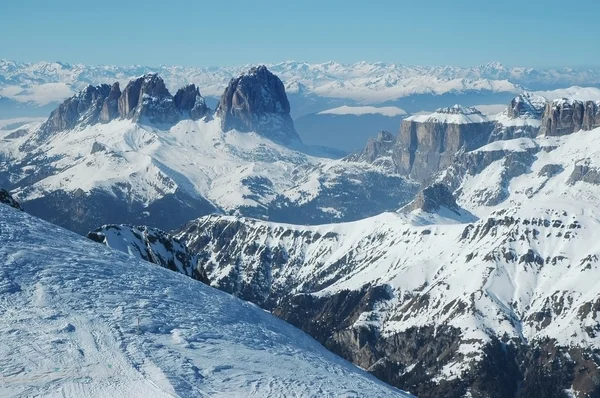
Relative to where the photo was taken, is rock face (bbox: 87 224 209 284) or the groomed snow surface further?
rock face (bbox: 87 224 209 284)

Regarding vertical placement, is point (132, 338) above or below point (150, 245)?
above

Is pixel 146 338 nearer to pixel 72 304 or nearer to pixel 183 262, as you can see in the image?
pixel 72 304

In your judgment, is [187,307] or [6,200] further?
[6,200]

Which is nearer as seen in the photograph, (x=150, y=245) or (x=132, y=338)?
(x=132, y=338)

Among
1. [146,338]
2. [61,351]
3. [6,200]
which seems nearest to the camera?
[61,351]

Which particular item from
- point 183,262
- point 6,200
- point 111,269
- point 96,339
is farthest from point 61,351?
point 183,262
